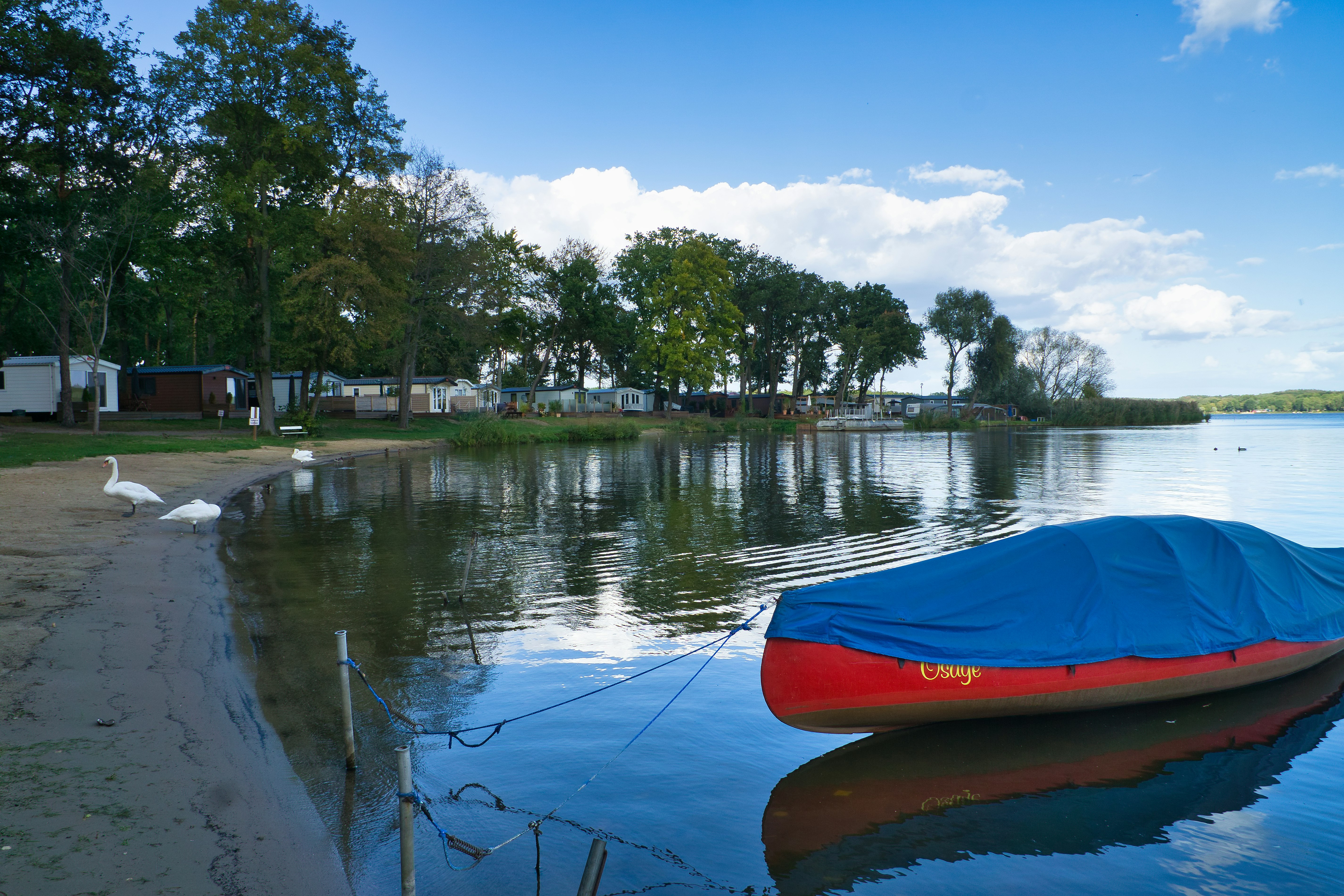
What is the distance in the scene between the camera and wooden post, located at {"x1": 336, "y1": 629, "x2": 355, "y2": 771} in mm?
6391

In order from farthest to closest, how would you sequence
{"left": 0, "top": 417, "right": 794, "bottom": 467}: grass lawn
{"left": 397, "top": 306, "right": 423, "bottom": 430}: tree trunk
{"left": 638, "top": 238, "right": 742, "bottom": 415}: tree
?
{"left": 638, "top": 238, "right": 742, "bottom": 415}: tree, {"left": 397, "top": 306, "right": 423, "bottom": 430}: tree trunk, {"left": 0, "top": 417, "right": 794, "bottom": 467}: grass lawn

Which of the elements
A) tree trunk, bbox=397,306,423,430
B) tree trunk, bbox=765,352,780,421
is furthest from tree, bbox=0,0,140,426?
tree trunk, bbox=765,352,780,421

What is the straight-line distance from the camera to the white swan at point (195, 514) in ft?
54.2

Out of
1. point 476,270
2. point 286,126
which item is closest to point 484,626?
point 286,126

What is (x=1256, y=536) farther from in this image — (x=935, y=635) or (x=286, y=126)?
(x=286, y=126)

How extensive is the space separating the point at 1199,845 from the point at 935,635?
8.52 ft

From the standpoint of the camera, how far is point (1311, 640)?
9555 mm

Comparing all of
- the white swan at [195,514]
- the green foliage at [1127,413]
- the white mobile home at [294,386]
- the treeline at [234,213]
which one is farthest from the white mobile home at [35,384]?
the green foliage at [1127,413]

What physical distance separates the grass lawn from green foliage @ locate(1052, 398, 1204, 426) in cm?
4725

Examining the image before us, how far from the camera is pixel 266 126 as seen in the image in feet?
136

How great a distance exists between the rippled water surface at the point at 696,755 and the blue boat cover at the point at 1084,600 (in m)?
1.00

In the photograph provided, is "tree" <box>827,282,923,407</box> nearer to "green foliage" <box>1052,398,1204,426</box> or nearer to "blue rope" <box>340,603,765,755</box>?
"green foliage" <box>1052,398,1204,426</box>

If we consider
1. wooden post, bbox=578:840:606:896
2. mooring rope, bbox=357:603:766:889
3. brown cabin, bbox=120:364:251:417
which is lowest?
mooring rope, bbox=357:603:766:889

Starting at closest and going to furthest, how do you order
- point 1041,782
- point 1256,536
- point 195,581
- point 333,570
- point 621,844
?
1. point 621,844
2. point 1041,782
3. point 1256,536
4. point 195,581
5. point 333,570
